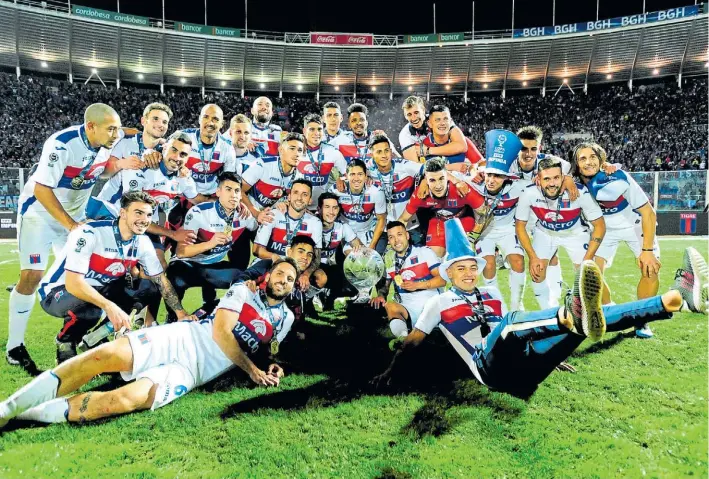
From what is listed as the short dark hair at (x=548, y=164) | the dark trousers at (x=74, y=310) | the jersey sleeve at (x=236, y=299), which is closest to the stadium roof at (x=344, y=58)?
the short dark hair at (x=548, y=164)

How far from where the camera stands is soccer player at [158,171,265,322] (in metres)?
4.79

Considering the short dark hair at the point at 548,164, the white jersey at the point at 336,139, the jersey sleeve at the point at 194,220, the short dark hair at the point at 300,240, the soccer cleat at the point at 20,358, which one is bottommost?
the soccer cleat at the point at 20,358

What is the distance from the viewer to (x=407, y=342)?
347 cm

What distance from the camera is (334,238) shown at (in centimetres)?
538

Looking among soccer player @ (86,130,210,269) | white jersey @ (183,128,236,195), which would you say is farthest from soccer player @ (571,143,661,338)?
soccer player @ (86,130,210,269)

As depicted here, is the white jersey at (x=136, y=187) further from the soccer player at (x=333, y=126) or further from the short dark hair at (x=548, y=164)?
the short dark hair at (x=548, y=164)

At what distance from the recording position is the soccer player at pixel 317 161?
562 cm

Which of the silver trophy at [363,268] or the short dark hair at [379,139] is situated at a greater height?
the short dark hair at [379,139]

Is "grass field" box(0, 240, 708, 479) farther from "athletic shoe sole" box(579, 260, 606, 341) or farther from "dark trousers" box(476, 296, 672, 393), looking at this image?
"athletic shoe sole" box(579, 260, 606, 341)

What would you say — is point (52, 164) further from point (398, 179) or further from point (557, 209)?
point (557, 209)

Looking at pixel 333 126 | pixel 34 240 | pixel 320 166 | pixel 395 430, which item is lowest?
pixel 395 430

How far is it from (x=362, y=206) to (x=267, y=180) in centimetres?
118

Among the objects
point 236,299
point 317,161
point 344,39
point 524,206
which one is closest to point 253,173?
point 317,161

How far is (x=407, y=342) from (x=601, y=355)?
206cm
